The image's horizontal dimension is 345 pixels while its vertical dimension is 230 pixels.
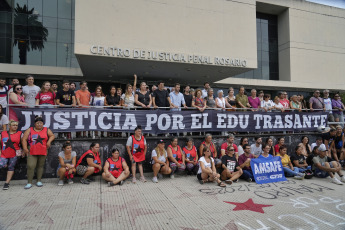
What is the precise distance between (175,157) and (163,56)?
6347mm

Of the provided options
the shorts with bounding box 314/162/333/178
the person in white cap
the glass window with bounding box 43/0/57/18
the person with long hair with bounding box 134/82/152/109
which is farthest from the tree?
the shorts with bounding box 314/162/333/178

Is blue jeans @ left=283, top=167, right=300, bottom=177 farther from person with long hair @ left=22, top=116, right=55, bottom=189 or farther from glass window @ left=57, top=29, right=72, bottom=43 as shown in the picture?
glass window @ left=57, top=29, right=72, bottom=43

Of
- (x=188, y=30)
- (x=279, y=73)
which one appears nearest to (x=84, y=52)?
(x=188, y=30)

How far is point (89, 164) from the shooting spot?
626 cm

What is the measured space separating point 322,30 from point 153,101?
25.1 meters

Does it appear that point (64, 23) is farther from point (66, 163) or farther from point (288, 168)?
point (288, 168)

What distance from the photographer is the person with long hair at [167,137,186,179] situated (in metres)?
6.89

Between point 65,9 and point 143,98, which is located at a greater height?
point 65,9

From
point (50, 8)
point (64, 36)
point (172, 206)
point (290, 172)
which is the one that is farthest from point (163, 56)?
point (50, 8)

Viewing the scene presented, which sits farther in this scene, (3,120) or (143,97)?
(143,97)

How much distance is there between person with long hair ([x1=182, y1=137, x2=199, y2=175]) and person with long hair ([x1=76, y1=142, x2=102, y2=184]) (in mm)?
2765

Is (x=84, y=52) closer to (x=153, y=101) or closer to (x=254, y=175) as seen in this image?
(x=153, y=101)

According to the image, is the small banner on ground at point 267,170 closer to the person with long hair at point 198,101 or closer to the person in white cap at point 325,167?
the person in white cap at point 325,167

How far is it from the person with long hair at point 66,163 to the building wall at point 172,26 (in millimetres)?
→ 5572
